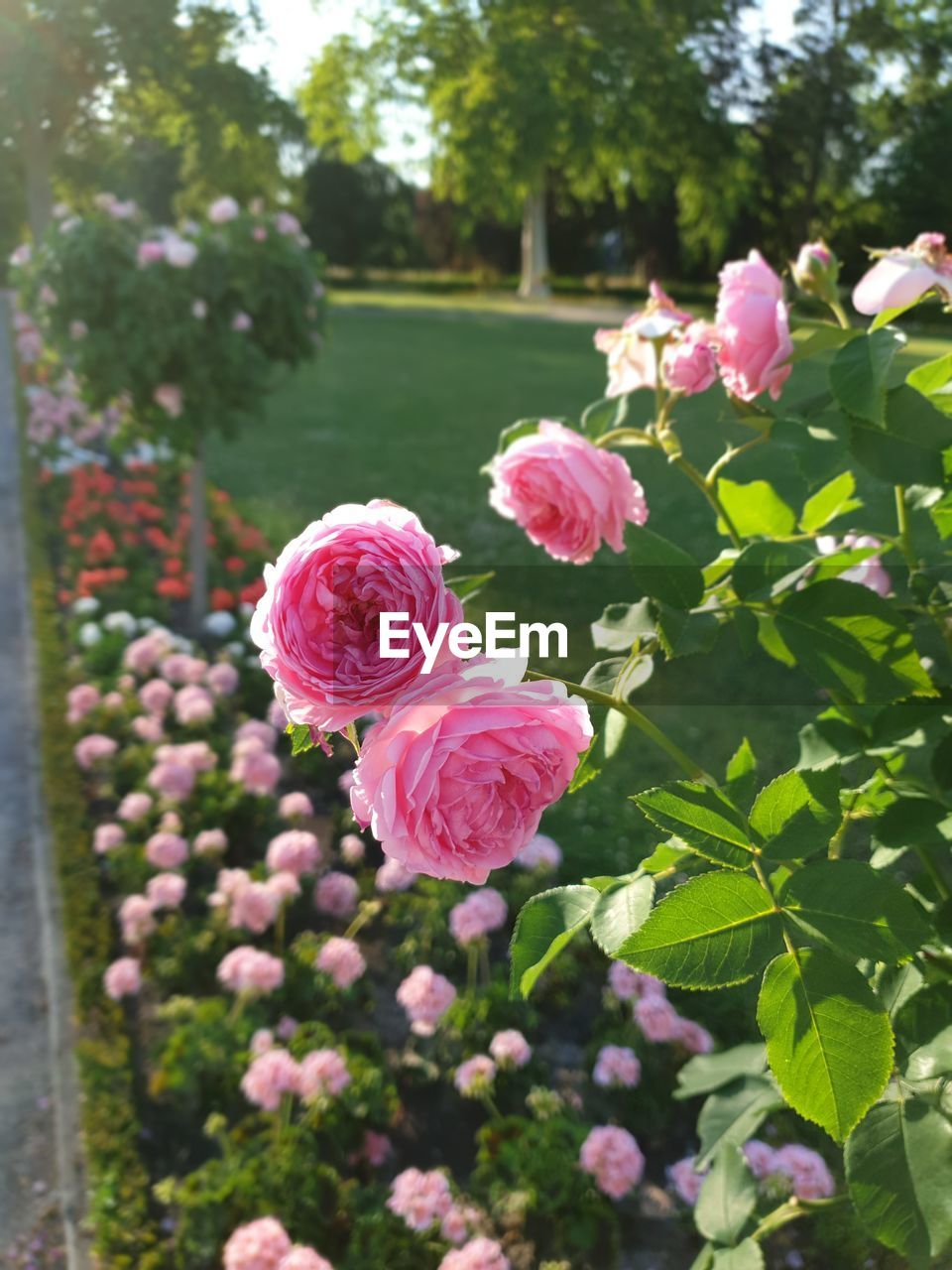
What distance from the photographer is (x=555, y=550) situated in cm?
98

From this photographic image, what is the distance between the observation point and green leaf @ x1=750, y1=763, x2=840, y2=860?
0.71 metres

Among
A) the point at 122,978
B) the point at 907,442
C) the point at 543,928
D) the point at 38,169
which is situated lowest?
the point at 122,978

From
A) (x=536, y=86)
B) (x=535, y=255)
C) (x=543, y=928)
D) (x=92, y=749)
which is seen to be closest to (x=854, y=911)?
(x=543, y=928)

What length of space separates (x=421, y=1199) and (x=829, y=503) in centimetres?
124

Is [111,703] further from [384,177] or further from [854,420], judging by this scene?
[384,177]

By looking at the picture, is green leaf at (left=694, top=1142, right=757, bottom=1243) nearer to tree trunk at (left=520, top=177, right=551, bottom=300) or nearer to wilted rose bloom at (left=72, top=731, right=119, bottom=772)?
wilted rose bloom at (left=72, top=731, right=119, bottom=772)

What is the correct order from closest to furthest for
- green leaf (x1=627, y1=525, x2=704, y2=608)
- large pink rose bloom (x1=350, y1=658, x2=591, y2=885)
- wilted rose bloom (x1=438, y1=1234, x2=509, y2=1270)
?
large pink rose bloom (x1=350, y1=658, x2=591, y2=885) < green leaf (x1=627, y1=525, x2=704, y2=608) < wilted rose bloom (x1=438, y1=1234, x2=509, y2=1270)

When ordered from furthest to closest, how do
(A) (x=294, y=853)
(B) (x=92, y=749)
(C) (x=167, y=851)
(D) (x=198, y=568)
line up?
(D) (x=198, y=568) → (B) (x=92, y=749) → (C) (x=167, y=851) → (A) (x=294, y=853)

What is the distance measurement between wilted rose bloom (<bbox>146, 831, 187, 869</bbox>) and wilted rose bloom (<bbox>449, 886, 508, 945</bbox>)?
77 centimetres

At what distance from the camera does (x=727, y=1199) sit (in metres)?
1.26

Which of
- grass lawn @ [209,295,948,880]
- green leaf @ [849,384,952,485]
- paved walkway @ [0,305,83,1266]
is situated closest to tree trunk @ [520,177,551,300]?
grass lawn @ [209,295,948,880]

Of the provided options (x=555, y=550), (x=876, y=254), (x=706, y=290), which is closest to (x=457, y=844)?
(x=555, y=550)

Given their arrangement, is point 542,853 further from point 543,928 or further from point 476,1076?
point 543,928

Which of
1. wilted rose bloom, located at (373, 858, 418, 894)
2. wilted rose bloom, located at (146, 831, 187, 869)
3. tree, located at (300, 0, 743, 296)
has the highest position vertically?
tree, located at (300, 0, 743, 296)
